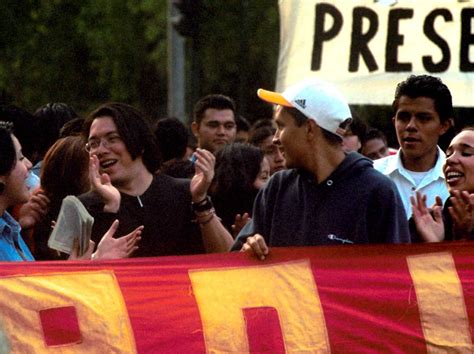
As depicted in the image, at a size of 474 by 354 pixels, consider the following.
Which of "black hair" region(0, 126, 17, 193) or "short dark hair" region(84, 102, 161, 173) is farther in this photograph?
"short dark hair" region(84, 102, 161, 173)

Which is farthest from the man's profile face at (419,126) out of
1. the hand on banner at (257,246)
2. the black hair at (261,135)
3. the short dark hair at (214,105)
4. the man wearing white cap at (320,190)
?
the black hair at (261,135)

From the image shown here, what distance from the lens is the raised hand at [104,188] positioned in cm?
752

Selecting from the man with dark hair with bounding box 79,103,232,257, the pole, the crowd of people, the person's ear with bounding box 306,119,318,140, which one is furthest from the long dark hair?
the pole

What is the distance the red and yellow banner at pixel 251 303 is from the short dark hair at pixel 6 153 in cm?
45

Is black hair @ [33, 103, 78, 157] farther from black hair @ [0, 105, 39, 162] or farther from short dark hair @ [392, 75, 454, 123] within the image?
short dark hair @ [392, 75, 454, 123]

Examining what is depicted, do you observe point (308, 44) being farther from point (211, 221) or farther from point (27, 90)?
point (27, 90)

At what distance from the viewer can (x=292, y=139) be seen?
7.12 m

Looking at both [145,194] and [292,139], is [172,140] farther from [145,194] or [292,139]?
[292,139]

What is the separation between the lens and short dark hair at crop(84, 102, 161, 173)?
794 centimetres

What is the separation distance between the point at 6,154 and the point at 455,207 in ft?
6.40

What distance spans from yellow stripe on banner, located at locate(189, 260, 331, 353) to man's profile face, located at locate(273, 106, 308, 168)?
44cm

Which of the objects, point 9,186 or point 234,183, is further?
point 234,183

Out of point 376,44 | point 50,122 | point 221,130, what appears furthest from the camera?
point 221,130

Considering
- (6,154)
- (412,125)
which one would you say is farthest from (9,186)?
(412,125)
